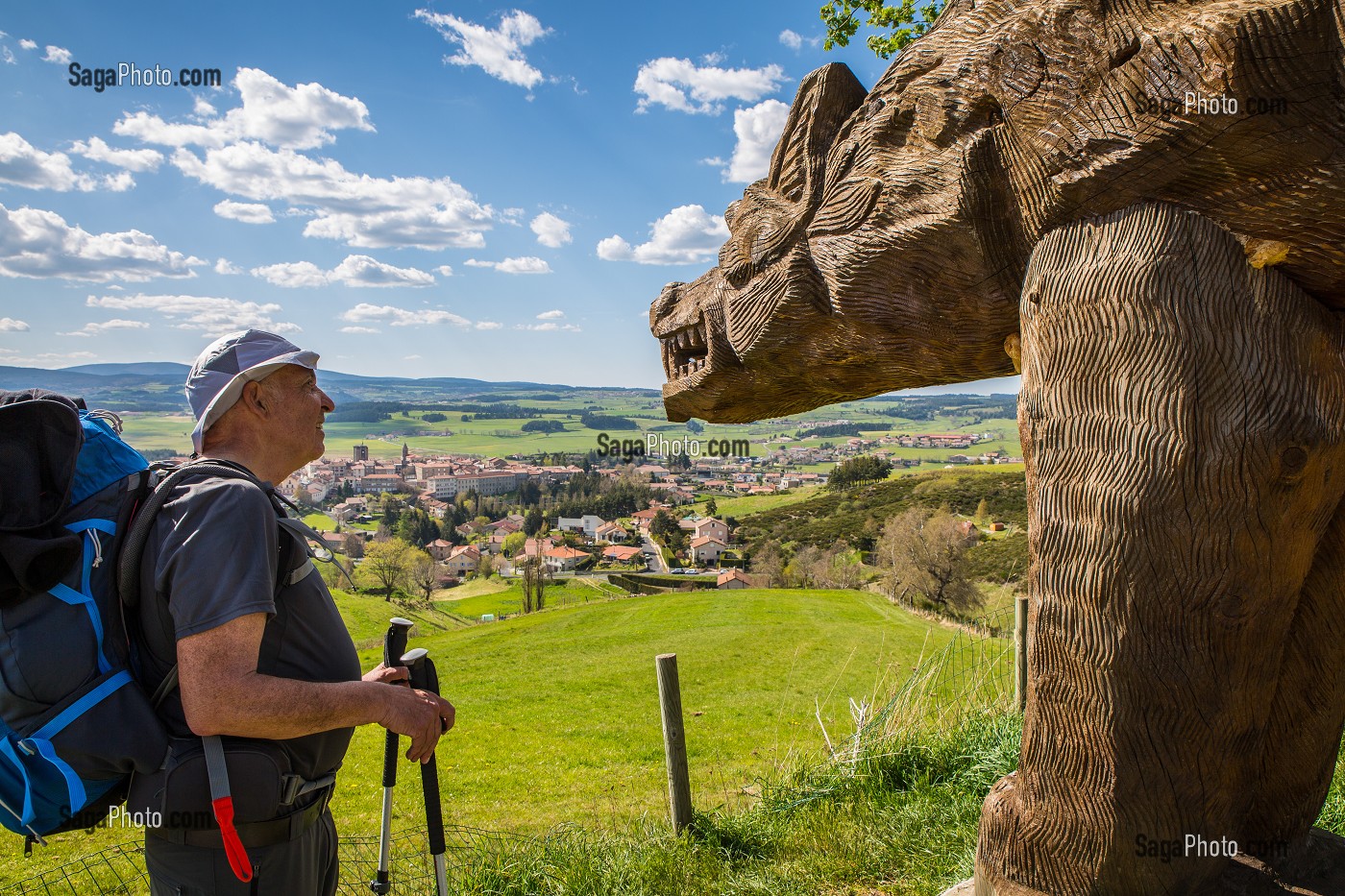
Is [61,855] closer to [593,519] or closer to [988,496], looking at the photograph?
[988,496]

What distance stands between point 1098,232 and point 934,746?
3874 millimetres

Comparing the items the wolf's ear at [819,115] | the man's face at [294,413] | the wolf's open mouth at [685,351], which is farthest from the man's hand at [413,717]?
the wolf's ear at [819,115]

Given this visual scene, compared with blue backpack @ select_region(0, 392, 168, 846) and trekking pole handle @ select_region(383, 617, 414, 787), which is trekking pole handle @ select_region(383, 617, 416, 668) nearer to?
trekking pole handle @ select_region(383, 617, 414, 787)

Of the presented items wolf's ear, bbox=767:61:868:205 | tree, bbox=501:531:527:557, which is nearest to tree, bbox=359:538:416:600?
tree, bbox=501:531:527:557

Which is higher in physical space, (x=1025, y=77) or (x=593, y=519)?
(x=1025, y=77)

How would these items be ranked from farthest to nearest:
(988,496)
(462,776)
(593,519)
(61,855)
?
(593,519) → (988,496) → (462,776) → (61,855)

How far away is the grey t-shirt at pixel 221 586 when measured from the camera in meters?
1.71

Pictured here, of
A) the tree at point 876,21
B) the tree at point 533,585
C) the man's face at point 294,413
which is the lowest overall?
the tree at point 533,585

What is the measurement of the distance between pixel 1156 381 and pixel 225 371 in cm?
215

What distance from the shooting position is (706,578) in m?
39.4

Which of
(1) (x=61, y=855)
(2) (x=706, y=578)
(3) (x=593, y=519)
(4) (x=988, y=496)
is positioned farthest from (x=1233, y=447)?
(3) (x=593, y=519)

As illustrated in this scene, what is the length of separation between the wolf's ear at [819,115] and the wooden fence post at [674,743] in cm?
292

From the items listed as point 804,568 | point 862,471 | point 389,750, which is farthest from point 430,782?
point 804,568

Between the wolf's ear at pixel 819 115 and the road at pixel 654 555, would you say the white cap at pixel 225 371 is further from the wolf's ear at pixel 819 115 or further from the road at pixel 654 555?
the road at pixel 654 555
